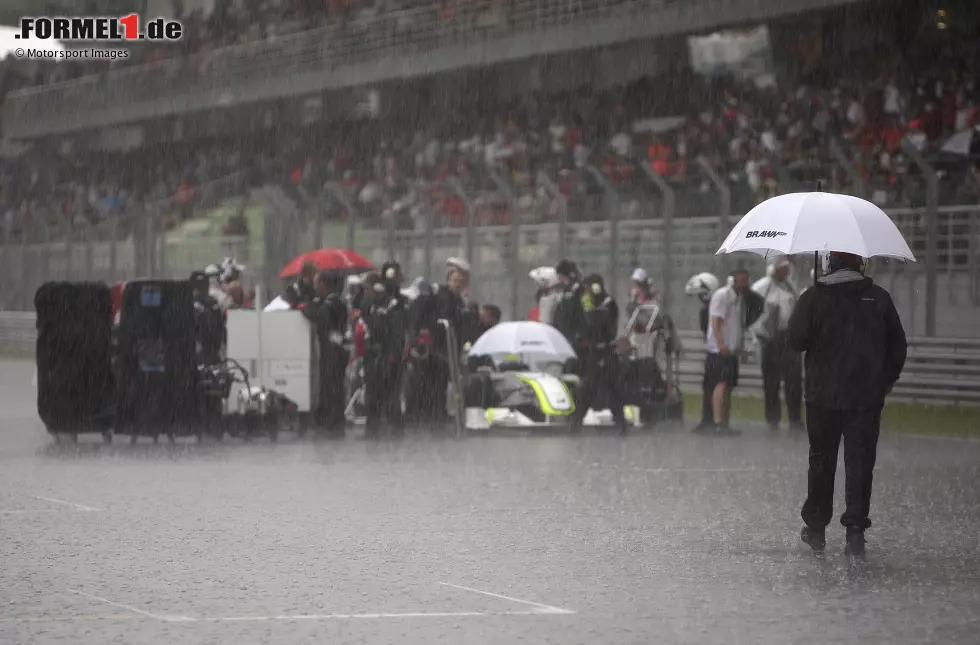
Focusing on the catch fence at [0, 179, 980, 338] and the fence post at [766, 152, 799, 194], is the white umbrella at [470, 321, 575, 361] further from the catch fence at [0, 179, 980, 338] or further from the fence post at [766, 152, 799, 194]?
the fence post at [766, 152, 799, 194]

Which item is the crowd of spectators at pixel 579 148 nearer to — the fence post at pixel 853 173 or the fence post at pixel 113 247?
the fence post at pixel 853 173

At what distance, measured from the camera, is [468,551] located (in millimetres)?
8961

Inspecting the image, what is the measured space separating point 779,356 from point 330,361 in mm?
4618

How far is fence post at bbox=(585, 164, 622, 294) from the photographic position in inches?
943

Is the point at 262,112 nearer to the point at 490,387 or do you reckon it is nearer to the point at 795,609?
the point at 490,387

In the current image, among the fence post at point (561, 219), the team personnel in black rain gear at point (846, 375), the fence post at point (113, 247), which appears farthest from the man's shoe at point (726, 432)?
the fence post at point (113, 247)

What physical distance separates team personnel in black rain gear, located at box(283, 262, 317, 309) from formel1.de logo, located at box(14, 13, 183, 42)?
25.2 meters

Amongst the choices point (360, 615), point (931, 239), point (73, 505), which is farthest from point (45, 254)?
point (360, 615)

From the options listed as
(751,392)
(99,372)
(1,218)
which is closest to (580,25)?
(751,392)

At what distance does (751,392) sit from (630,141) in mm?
7396

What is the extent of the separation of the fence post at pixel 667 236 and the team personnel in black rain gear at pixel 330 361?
7.21 meters

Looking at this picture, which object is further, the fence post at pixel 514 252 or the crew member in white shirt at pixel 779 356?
the fence post at pixel 514 252

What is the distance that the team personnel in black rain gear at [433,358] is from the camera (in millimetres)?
18078

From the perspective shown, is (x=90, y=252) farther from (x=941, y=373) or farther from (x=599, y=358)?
(x=941, y=373)
